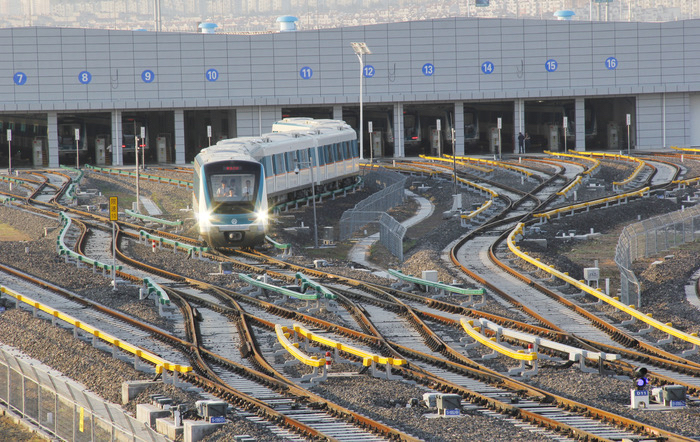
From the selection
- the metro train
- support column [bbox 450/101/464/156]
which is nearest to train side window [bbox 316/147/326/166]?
the metro train

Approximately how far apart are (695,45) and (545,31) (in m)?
10.4

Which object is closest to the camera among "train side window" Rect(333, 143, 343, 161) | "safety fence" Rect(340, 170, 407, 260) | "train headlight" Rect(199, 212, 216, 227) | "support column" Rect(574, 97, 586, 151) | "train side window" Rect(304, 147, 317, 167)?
"train headlight" Rect(199, 212, 216, 227)

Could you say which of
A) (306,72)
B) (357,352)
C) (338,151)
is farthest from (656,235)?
(306,72)

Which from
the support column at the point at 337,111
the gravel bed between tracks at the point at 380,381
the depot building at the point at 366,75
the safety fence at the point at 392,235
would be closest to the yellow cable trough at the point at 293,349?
the gravel bed between tracks at the point at 380,381

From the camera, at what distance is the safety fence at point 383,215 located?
36.1m

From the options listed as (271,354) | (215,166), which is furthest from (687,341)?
(215,166)

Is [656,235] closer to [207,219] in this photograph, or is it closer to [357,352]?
[207,219]

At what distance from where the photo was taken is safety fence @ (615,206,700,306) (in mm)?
30202

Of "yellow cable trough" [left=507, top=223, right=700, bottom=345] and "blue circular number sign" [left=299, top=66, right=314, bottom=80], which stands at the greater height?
"blue circular number sign" [left=299, top=66, right=314, bottom=80]

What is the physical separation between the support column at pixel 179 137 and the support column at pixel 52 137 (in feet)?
26.0

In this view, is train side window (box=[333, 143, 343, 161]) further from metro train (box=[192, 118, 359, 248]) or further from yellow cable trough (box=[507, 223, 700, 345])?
yellow cable trough (box=[507, 223, 700, 345])

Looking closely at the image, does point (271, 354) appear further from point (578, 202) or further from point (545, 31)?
point (545, 31)

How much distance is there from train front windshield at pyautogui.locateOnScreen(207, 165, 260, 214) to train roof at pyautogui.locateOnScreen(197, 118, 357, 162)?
22.1 inches

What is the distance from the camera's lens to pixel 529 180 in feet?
180
